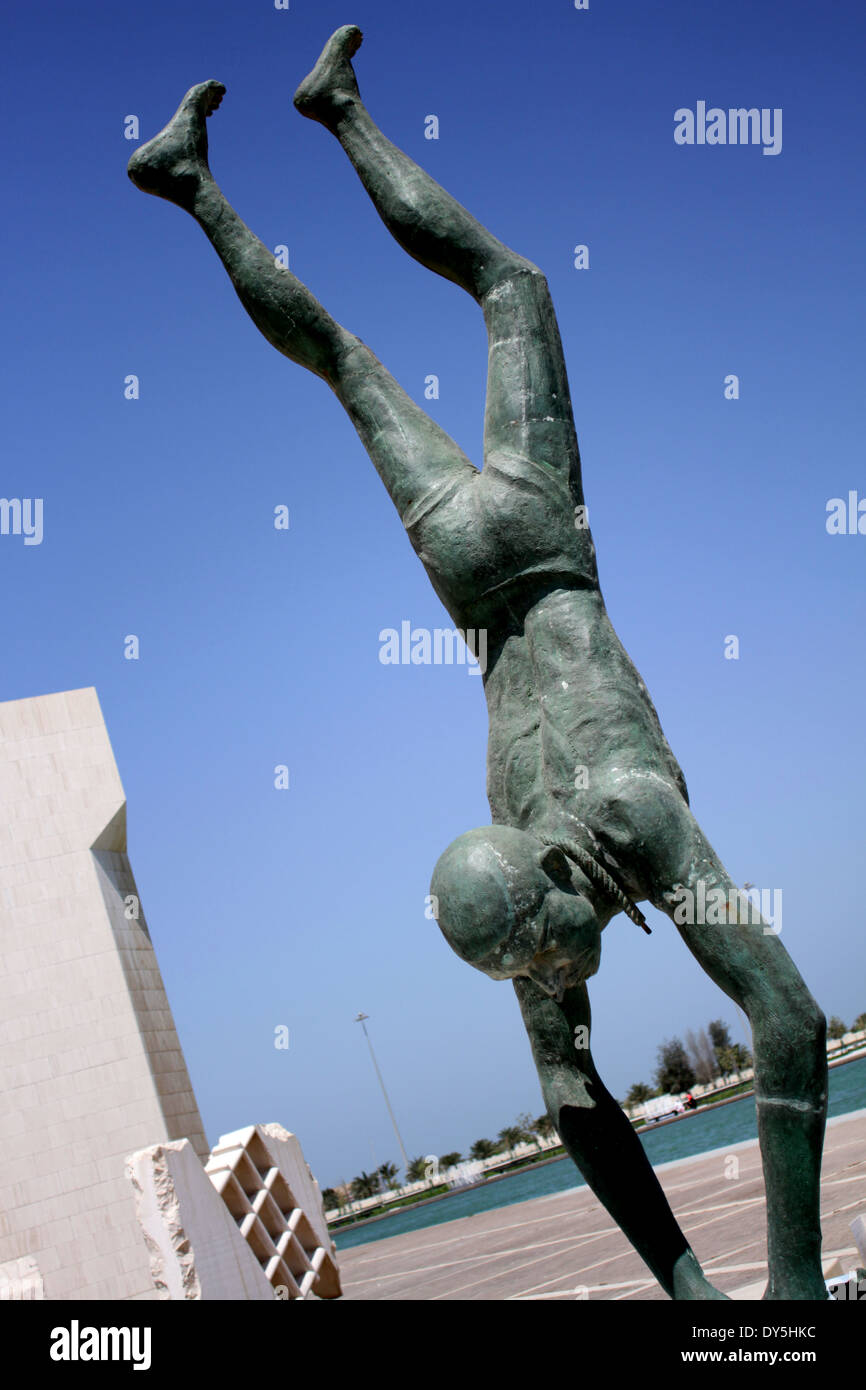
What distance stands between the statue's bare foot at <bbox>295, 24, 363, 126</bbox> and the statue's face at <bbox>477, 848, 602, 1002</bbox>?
2.65m

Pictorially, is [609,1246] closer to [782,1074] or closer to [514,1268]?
[514,1268]

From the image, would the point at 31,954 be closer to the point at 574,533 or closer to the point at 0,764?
the point at 0,764

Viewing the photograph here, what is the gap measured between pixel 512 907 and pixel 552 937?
6.9 inches

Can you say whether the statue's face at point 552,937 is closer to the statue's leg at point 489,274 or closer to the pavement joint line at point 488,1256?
the statue's leg at point 489,274

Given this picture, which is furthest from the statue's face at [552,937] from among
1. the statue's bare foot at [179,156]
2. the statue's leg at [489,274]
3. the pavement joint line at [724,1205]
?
the pavement joint line at [724,1205]

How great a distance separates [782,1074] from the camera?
3.05 m

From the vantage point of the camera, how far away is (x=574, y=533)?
3.62m

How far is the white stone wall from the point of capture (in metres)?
13.4

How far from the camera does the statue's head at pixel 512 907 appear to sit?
302 centimetres

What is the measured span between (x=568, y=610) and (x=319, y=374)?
131 cm

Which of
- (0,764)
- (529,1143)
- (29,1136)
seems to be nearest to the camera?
(29,1136)

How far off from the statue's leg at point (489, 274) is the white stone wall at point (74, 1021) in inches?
479

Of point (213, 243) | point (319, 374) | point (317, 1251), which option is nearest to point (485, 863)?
point (319, 374)
